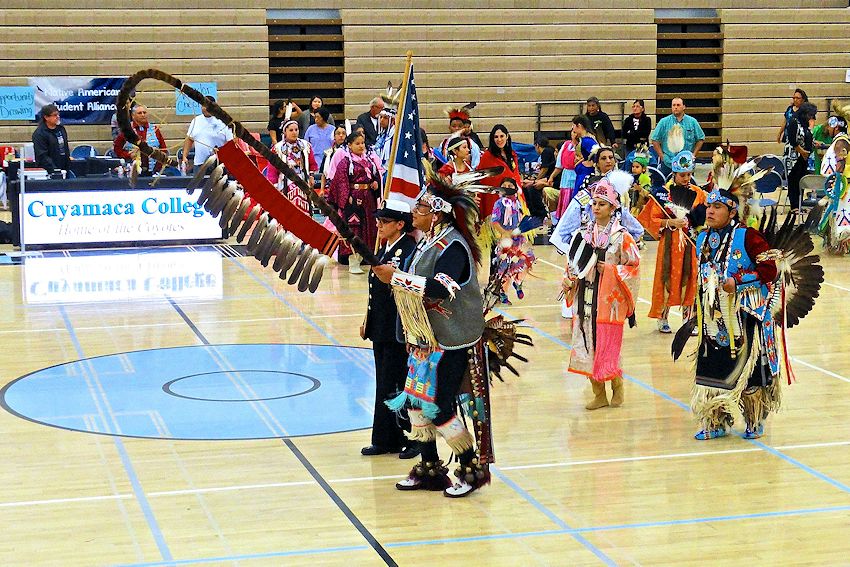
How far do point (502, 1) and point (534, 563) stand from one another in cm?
1827

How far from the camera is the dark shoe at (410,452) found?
252 inches

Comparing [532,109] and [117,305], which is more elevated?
[532,109]

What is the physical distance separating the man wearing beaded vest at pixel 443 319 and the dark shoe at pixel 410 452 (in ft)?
2.28

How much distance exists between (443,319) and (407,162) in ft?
2.83

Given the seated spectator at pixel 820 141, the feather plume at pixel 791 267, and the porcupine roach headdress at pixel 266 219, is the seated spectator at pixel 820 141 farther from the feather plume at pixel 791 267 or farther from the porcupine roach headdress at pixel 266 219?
the porcupine roach headdress at pixel 266 219

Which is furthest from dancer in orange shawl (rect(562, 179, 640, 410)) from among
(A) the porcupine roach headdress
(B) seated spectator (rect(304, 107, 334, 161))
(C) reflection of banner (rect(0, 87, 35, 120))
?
(C) reflection of banner (rect(0, 87, 35, 120))

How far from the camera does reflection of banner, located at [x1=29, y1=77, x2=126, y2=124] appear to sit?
770 inches

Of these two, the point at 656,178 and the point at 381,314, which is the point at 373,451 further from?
the point at 656,178

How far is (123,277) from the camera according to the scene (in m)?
12.4

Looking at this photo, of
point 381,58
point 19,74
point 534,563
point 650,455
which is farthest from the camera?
point 381,58

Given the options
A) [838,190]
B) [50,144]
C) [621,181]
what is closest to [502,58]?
[838,190]

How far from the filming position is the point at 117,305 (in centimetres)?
1096

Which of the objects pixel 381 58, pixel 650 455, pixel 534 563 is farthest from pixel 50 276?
pixel 381 58

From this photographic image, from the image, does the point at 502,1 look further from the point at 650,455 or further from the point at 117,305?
the point at 650,455
